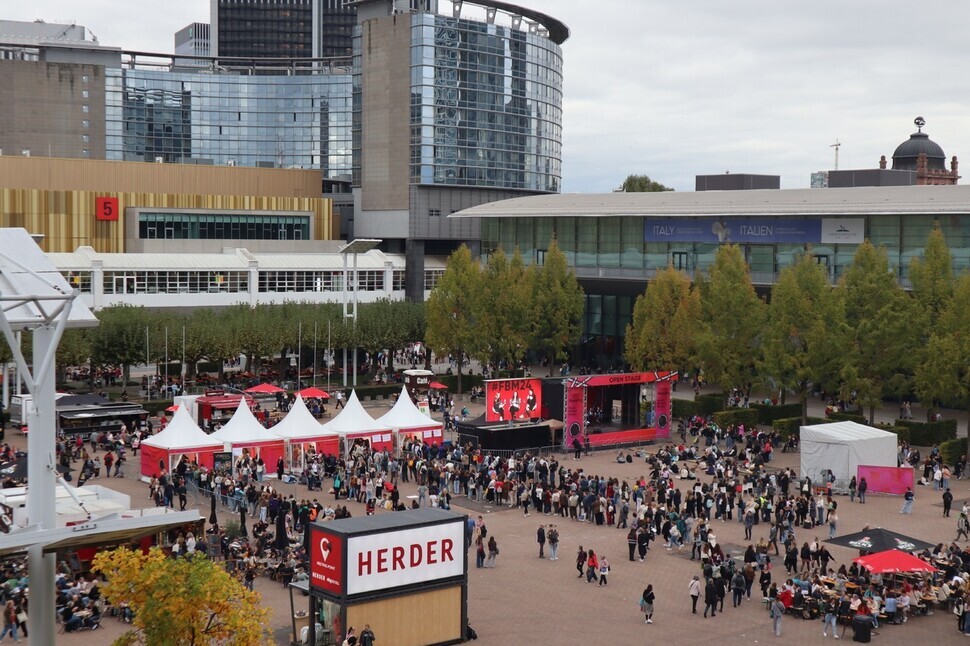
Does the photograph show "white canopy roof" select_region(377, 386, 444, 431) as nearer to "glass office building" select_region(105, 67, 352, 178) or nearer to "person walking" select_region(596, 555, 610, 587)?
"person walking" select_region(596, 555, 610, 587)

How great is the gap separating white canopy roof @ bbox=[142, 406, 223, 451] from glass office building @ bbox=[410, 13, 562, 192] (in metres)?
58.9

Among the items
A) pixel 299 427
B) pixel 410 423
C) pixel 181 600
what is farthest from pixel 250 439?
pixel 181 600

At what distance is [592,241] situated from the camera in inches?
3226

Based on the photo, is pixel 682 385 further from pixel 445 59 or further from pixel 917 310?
pixel 445 59

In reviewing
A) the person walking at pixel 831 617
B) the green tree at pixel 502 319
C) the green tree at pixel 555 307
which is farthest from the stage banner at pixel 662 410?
the person walking at pixel 831 617

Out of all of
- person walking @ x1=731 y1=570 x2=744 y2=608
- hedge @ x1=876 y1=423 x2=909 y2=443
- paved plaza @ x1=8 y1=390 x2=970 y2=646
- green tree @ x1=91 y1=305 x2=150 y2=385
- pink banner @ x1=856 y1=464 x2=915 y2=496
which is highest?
green tree @ x1=91 y1=305 x2=150 y2=385

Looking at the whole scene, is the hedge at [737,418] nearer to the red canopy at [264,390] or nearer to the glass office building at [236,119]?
the red canopy at [264,390]

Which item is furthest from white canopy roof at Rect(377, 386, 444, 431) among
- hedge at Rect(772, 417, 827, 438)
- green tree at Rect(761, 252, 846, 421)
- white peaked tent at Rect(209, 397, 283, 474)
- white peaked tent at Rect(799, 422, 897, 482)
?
green tree at Rect(761, 252, 846, 421)

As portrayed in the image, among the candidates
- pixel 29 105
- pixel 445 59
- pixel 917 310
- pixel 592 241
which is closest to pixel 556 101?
pixel 445 59

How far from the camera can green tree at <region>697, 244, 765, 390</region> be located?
6019 centimetres

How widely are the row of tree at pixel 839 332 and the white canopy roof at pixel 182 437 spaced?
87.0 ft

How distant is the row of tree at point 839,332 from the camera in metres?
52.5

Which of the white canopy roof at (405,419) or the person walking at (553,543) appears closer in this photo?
the person walking at (553,543)

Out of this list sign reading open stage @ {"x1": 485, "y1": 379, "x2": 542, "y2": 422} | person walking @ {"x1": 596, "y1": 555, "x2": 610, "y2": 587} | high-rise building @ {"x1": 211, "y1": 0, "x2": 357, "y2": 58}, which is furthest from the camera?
high-rise building @ {"x1": 211, "y1": 0, "x2": 357, "y2": 58}
